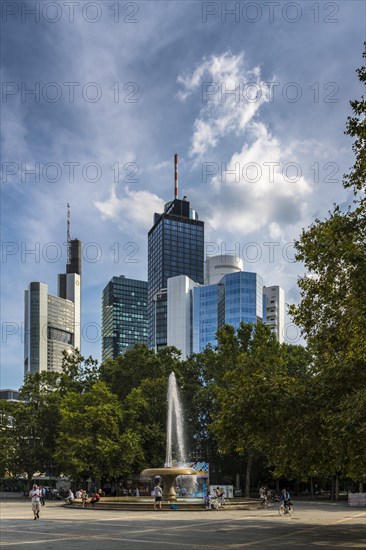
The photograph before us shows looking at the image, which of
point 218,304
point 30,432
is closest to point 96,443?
point 30,432

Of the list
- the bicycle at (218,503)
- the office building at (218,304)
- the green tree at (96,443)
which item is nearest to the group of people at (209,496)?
the bicycle at (218,503)

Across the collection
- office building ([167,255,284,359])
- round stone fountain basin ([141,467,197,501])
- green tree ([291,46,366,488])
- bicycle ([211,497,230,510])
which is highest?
office building ([167,255,284,359])

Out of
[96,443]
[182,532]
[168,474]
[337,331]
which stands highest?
[337,331]

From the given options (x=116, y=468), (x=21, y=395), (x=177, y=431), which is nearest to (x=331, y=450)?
(x=116, y=468)

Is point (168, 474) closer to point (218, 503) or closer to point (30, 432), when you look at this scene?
point (218, 503)

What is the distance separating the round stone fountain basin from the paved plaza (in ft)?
18.5

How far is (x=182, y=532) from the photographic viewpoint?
24.8 metres

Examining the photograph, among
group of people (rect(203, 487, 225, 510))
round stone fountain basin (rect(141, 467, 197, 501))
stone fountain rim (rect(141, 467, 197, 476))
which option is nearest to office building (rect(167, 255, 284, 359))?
group of people (rect(203, 487, 225, 510))

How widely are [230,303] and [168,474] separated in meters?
131

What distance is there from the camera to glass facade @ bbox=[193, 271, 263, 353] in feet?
553

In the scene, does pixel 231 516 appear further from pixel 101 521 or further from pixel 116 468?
pixel 116 468

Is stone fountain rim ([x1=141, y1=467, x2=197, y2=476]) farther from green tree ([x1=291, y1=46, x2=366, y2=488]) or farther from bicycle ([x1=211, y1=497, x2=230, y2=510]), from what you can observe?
green tree ([x1=291, y1=46, x2=366, y2=488])

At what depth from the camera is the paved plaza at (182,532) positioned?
2062cm

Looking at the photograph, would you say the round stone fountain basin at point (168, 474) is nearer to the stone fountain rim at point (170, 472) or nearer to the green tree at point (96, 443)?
the stone fountain rim at point (170, 472)
